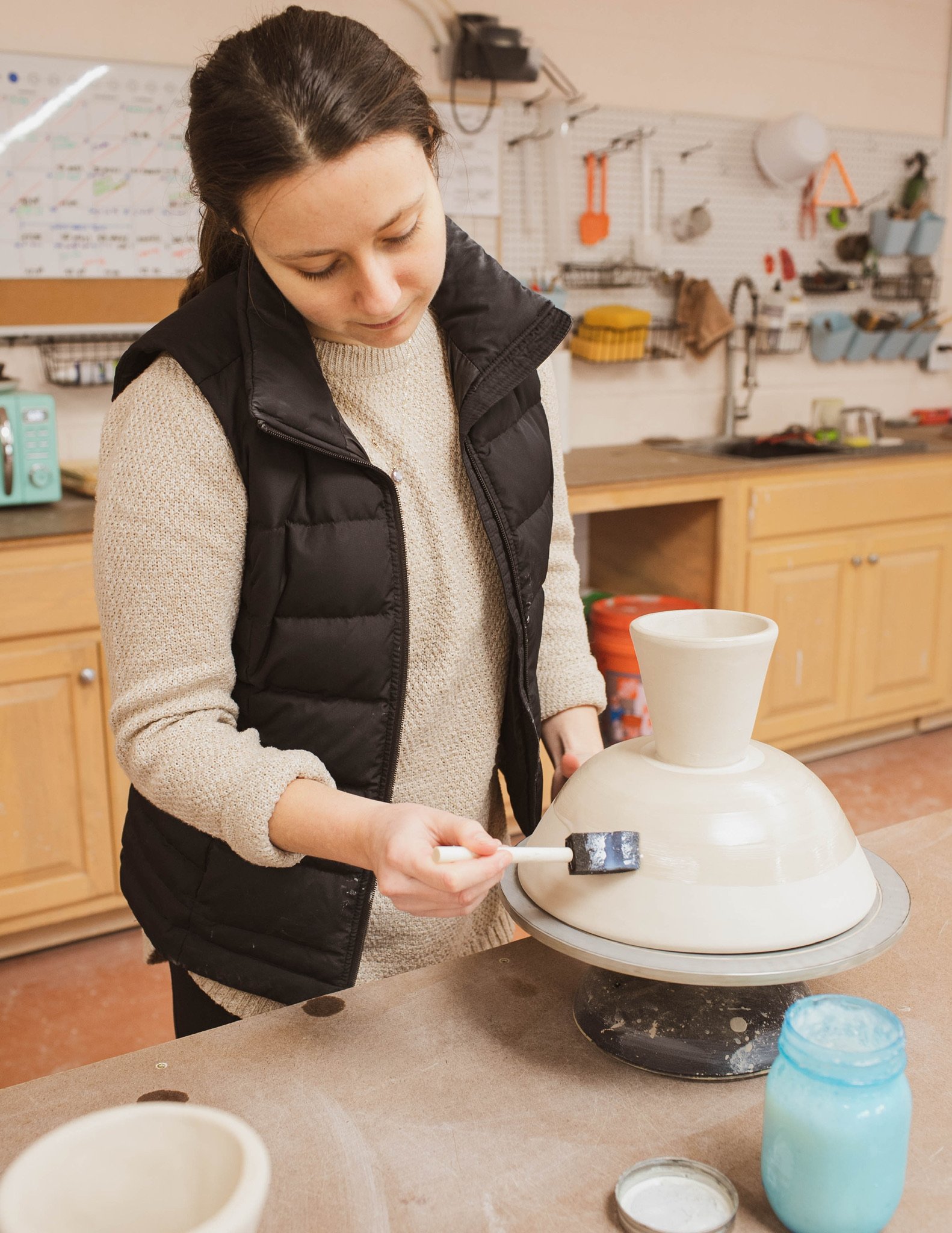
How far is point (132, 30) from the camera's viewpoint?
9.12ft

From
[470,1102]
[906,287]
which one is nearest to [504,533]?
[470,1102]

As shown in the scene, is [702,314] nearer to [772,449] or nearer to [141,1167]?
[772,449]

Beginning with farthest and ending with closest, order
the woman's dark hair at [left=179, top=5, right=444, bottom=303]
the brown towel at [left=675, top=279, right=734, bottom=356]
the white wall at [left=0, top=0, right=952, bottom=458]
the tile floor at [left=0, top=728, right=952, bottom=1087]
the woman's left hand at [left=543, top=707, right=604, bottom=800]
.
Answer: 1. the brown towel at [left=675, top=279, right=734, bottom=356]
2. the white wall at [left=0, top=0, right=952, bottom=458]
3. the tile floor at [left=0, top=728, right=952, bottom=1087]
4. the woman's left hand at [left=543, top=707, right=604, bottom=800]
5. the woman's dark hair at [left=179, top=5, right=444, bottom=303]

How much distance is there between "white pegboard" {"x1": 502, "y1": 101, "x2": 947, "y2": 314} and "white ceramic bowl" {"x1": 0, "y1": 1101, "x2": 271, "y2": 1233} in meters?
3.09

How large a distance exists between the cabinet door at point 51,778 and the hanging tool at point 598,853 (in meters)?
1.73

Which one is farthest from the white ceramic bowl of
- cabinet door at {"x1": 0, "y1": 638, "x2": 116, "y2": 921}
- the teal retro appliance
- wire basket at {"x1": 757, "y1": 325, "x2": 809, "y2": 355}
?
wire basket at {"x1": 757, "y1": 325, "x2": 809, "y2": 355}

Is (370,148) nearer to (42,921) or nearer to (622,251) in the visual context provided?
(42,921)

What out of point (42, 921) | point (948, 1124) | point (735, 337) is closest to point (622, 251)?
point (735, 337)

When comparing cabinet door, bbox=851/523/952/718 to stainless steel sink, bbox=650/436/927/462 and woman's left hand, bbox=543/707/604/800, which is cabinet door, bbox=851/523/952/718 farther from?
woman's left hand, bbox=543/707/604/800

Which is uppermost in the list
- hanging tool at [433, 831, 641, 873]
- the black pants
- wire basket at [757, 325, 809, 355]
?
A: wire basket at [757, 325, 809, 355]

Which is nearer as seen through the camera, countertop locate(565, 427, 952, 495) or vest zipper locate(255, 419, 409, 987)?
vest zipper locate(255, 419, 409, 987)

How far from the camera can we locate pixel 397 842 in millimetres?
840

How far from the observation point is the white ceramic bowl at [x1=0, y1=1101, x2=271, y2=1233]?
0.58m

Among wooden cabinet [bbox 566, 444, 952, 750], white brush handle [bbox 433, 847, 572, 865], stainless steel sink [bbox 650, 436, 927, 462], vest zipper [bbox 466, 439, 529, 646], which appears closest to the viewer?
white brush handle [bbox 433, 847, 572, 865]
